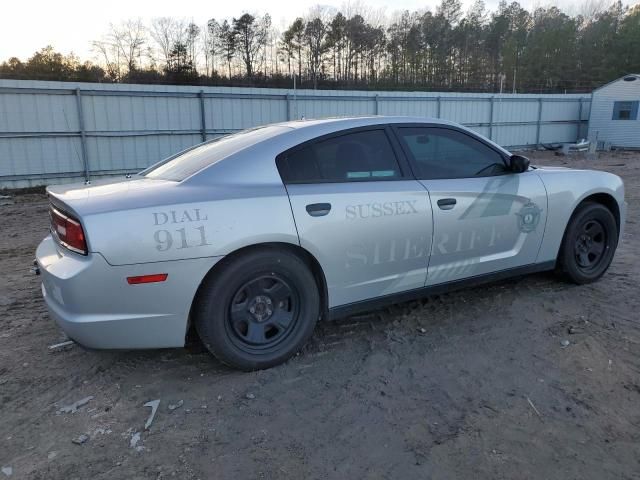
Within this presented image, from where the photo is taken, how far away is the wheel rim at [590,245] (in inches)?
181

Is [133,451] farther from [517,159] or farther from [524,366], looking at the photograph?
[517,159]

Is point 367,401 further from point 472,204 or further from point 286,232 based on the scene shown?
point 472,204

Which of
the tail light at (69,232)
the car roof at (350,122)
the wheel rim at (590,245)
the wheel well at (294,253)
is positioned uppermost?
the car roof at (350,122)

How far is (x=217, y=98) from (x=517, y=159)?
39.6 ft

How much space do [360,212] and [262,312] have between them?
890 mm

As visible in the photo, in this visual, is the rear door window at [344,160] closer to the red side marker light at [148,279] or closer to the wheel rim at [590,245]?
the red side marker light at [148,279]

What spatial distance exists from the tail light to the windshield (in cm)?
68

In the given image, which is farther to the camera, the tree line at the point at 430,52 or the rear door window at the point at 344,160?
the tree line at the point at 430,52

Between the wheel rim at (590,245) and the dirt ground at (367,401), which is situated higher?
the wheel rim at (590,245)

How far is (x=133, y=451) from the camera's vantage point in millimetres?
2447

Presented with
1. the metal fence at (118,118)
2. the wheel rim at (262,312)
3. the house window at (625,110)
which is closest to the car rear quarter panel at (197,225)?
the wheel rim at (262,312)

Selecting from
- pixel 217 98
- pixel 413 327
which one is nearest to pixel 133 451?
pixel 413 327

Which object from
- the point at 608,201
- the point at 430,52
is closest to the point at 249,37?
the point at 430,52

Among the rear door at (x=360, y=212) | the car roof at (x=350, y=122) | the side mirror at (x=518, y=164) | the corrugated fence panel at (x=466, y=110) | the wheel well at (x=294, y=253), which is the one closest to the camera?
the wheel well at (x=294, y=253)
